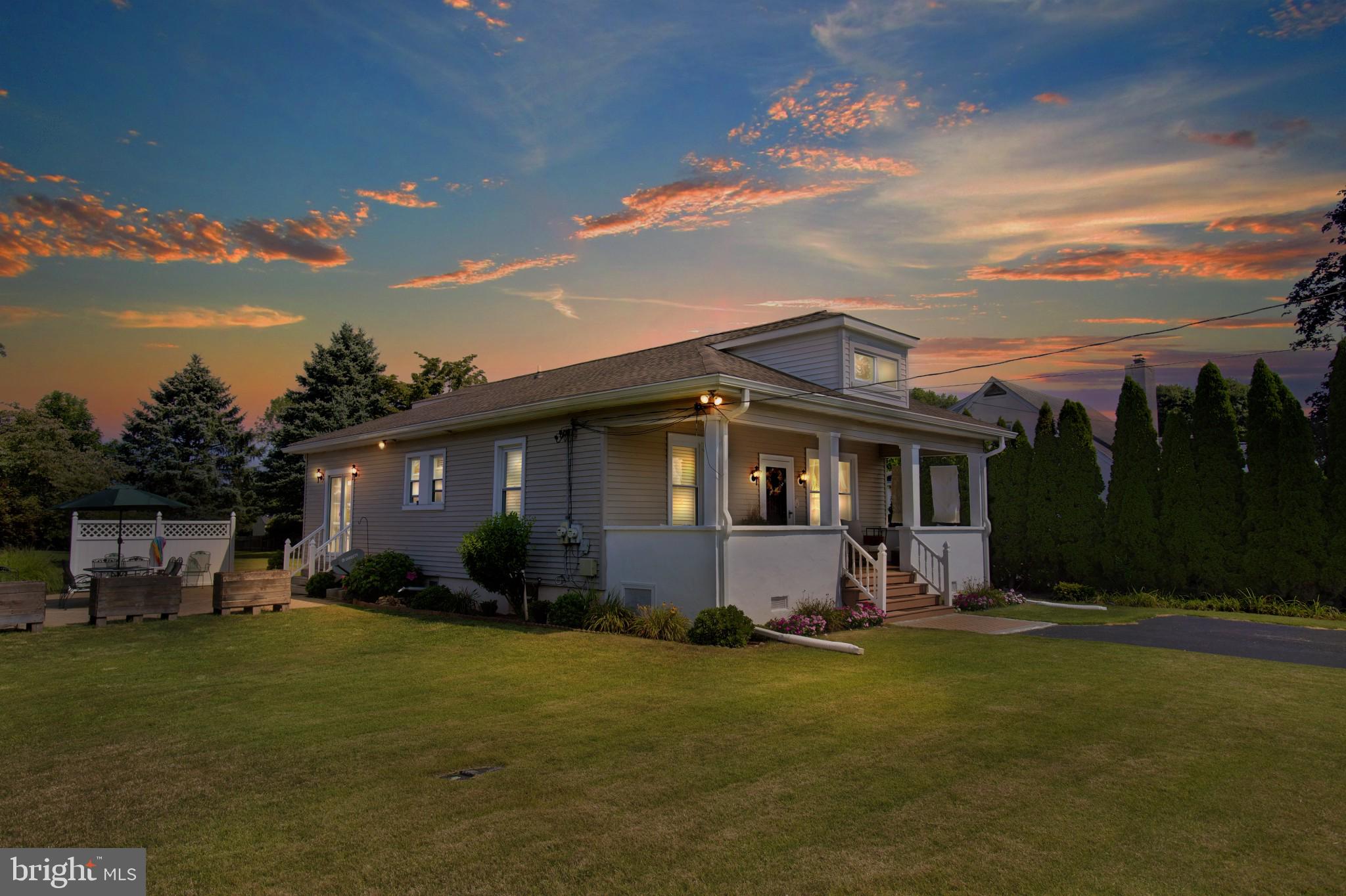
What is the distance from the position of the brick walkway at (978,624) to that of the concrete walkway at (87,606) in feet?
40.2

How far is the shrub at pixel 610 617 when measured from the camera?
11617 mm

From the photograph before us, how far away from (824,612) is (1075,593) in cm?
893

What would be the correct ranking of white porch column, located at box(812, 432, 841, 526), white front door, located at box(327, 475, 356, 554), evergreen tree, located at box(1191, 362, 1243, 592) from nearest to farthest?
white porch column, located at box(812, 432, 841, 526)
evergreen tree, located at box(1191, 362, 1243, 592)
white front door, located at box(327, 475, 356, 554)

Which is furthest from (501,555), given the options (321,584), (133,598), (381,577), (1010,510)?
(1010,510)

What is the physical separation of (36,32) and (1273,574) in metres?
27.5

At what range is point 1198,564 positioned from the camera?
1655 cm

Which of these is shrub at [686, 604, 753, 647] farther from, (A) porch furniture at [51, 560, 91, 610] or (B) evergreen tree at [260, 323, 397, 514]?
(B) evergreen tree at [260, 323, 397, 514]

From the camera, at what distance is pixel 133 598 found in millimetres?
13055

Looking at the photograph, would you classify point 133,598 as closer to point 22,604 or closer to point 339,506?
point 22,604

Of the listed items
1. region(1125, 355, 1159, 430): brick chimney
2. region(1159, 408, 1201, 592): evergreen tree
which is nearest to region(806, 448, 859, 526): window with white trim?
region(1159, 408, 1201, 592): evergreen tree

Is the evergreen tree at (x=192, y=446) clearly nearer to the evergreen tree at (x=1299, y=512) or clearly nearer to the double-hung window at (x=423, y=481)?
the double-hung window at (x=423, y=481)

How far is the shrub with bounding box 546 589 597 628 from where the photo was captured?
39.8 feet

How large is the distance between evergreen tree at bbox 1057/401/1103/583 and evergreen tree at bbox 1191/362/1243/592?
232 centimetres

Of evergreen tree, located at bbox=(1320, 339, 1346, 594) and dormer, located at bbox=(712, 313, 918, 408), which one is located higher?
dormer, located at bbox=(712, 313, 918, 408)
